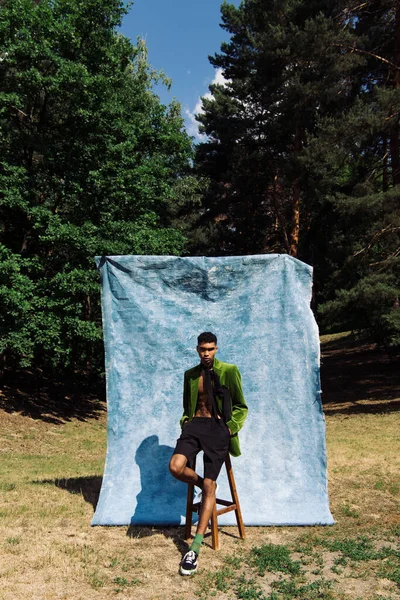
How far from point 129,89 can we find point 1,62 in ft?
13.9

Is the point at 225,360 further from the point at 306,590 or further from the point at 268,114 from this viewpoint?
the point at 268,114

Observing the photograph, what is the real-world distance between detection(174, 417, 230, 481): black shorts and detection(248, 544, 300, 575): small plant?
716 mm

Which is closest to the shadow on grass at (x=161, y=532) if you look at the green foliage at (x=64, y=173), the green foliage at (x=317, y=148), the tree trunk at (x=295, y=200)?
the green foliage at (x=64, y=173)

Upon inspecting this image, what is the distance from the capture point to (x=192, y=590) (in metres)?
3.78

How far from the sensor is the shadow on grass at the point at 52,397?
15.6 meters

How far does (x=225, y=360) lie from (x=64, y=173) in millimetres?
10461

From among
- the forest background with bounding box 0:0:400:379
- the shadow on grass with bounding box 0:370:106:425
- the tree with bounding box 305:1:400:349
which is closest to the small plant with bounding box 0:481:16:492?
the forest background with bounding box 0:0:400:379

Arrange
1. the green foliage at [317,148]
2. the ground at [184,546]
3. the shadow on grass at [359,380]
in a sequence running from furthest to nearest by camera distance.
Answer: the shadow on grass at [359,380]
the green foliage at [317,148]
the ground at [184,546]

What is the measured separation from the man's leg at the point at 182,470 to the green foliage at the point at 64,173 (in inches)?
336

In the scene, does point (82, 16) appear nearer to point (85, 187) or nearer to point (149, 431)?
point (85, 187)

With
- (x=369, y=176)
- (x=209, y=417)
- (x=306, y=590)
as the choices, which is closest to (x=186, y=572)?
(x=306, y=590)

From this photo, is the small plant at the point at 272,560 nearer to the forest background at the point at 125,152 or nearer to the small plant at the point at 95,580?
the small plant at the point at 95,580

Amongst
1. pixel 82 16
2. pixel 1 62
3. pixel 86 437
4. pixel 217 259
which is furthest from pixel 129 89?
pixel 217 259

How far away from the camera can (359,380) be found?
21.9m
